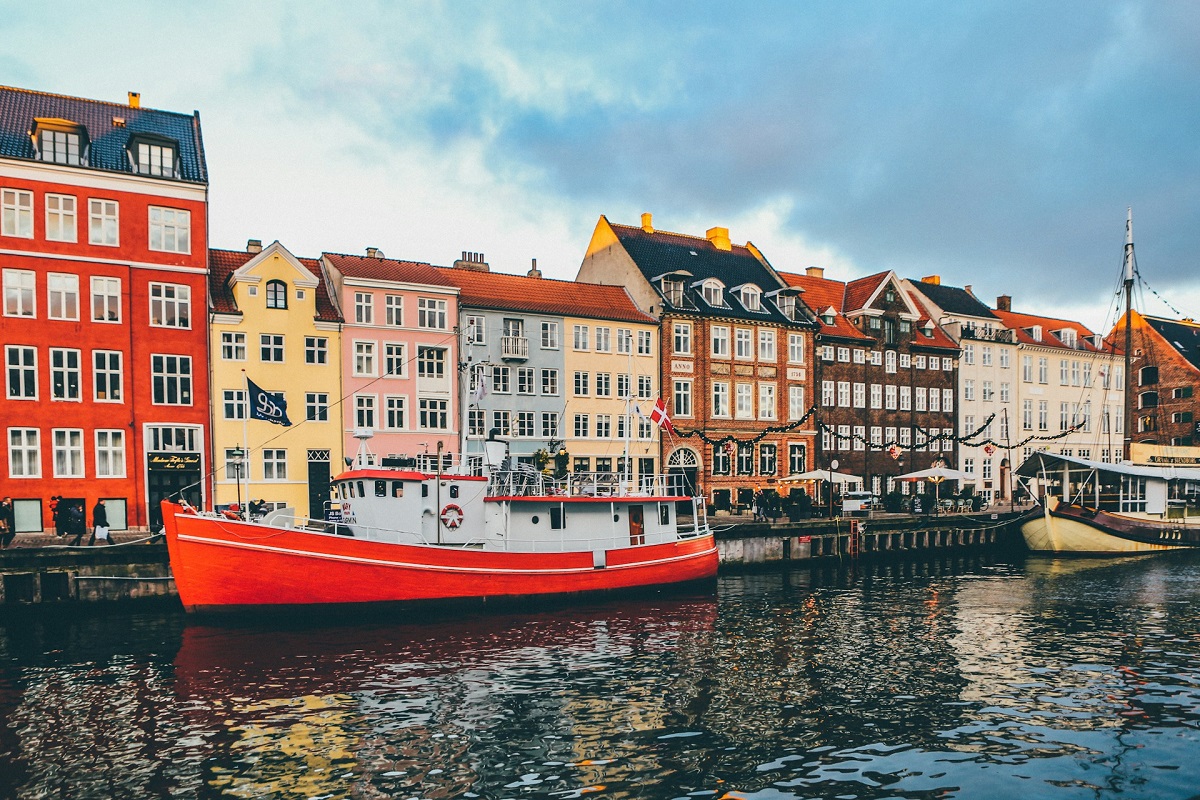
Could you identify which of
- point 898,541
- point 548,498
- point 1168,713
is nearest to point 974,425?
point 898,541

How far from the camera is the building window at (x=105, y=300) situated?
40406mm

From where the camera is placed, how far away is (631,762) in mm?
16406

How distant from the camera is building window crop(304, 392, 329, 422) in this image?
148ft

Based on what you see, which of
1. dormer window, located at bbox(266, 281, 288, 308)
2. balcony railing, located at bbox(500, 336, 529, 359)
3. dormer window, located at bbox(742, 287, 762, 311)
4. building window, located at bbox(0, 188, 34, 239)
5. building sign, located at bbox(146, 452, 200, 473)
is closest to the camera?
building window, located at bbox(0, 188, 34, 239)

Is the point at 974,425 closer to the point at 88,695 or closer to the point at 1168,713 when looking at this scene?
the point at 1168,713

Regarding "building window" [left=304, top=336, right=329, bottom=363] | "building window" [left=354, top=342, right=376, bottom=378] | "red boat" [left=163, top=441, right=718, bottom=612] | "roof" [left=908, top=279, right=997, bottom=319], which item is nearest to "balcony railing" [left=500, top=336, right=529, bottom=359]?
"building window" [left=354, top=342, right=376, bottom=378]

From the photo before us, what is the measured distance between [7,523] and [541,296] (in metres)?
29.2

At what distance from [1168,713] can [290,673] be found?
815 inches

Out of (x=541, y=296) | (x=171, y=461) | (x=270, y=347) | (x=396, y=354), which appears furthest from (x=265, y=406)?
(x=541, y=296)

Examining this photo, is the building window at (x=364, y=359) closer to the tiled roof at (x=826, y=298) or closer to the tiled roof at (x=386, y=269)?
the tiled roof at (x=386, y=269)

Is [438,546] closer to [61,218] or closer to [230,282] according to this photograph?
[230,282]

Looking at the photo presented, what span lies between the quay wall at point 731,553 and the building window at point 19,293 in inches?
529

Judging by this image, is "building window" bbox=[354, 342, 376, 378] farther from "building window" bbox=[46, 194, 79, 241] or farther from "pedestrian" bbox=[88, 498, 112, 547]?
"building window" bbox=[46, 194, 79, 241]

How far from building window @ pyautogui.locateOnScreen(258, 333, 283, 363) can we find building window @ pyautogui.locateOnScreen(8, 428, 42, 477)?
10262mm
